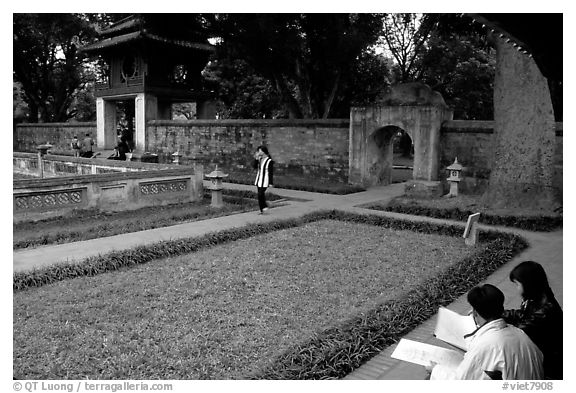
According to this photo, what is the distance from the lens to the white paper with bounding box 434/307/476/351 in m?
4.25

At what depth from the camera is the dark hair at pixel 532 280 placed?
380cm

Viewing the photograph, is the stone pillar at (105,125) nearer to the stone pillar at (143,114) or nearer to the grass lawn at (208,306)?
the stone pillar at (143,114)

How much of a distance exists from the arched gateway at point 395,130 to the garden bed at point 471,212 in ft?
6.41

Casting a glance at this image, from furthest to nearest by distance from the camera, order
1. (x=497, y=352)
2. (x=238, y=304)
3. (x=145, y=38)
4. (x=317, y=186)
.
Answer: (x=145, y=38)
(x=317, y=186)
(x=238, y=304)
(x=497, y=352)

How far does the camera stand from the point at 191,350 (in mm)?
4891

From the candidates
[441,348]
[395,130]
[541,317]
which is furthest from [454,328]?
[395,130]

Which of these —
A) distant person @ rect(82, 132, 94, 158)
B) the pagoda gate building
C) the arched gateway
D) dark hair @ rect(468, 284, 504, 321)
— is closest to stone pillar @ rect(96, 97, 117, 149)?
the pagoda gate building

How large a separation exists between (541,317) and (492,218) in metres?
8.70

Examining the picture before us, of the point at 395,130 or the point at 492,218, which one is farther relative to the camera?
the point at 395,130

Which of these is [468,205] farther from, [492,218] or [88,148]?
[88,148]

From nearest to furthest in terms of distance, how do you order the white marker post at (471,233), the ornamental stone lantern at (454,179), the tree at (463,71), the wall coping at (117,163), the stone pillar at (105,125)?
the white marker post at (471,233) < the ornamental stone lantern at (454,179) < the wall coping at (117,163) < the tree at (463,71) < the stone pillar at (105,125)

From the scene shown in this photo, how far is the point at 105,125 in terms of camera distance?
2897cm

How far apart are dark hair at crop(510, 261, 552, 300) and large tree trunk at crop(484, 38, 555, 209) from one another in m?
9.44

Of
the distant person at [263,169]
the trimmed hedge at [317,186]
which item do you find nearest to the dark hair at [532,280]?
the distant person at [263,169]
